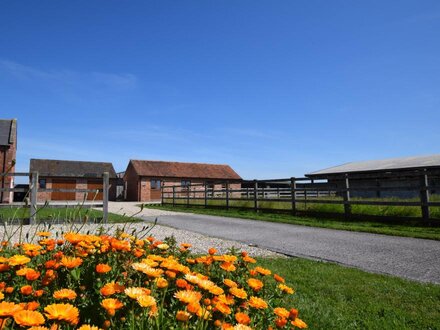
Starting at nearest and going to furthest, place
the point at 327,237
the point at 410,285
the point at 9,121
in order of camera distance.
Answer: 1. the point at 410,285
2. the point at 327,237
3. the point at 9,121

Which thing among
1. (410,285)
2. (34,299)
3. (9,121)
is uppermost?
(9,121)

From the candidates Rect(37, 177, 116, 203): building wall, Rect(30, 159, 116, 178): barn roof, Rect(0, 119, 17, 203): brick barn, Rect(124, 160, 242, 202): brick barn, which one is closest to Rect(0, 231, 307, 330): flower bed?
Rect(0, 119, 17, 203): brick barn

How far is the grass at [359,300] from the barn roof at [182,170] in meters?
33.5

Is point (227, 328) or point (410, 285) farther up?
point (227, 328)

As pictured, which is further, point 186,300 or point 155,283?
point 155,283

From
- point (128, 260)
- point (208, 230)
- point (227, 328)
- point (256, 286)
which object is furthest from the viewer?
point (208, 230)

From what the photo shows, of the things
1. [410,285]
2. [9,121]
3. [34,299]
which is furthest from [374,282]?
[9,121]

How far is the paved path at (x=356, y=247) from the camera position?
4.39 metres

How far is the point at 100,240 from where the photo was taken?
2.10 m

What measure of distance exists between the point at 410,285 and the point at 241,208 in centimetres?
1165

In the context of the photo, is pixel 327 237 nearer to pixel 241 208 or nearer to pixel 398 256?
pixel 398 256

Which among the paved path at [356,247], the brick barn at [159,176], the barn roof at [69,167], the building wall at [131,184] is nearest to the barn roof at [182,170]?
the brick barn at [159,176]

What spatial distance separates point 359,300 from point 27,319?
2892mm

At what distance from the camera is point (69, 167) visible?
131 ft
